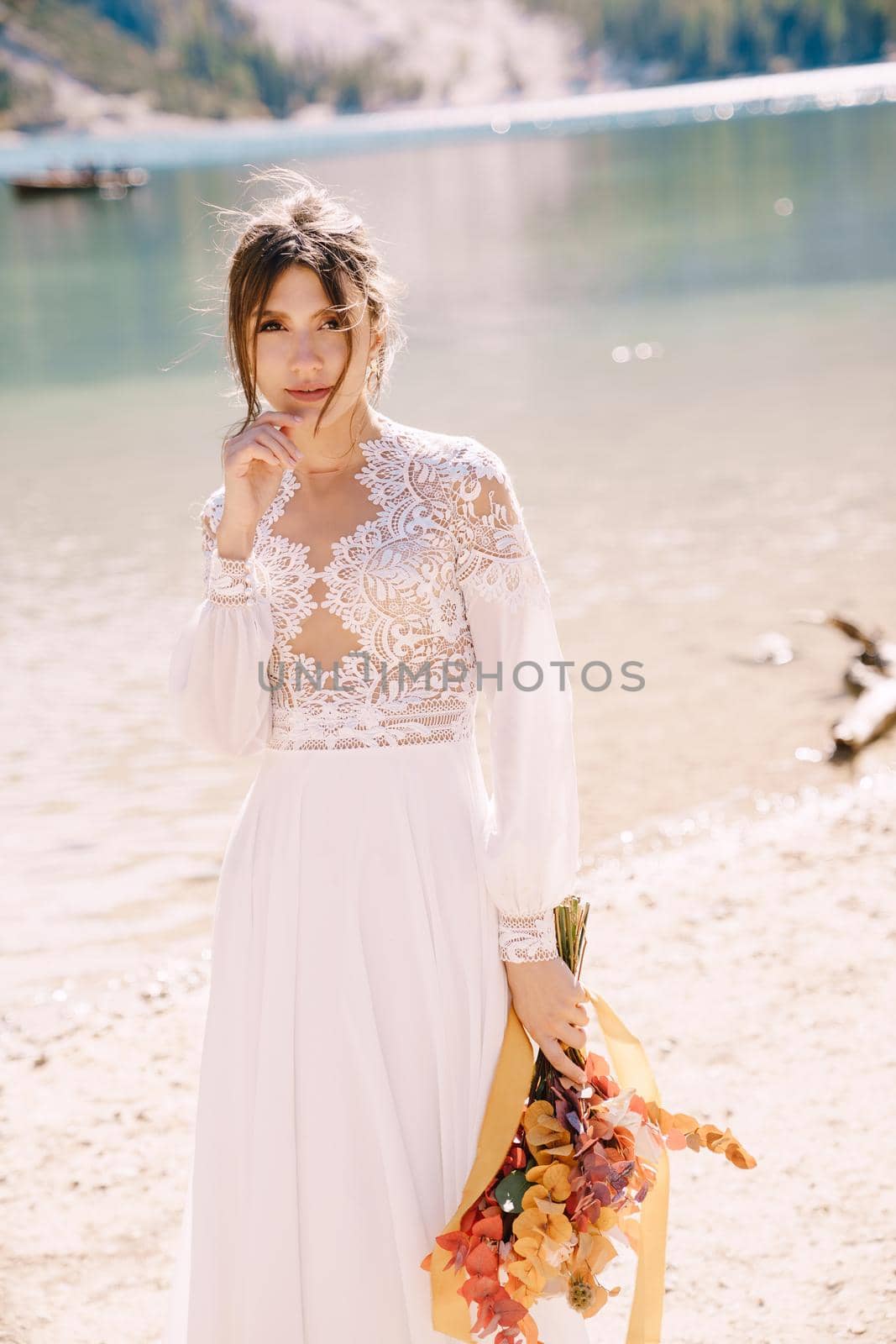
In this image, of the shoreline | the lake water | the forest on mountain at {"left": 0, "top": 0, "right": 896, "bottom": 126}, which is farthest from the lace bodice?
the forest on mountain at {"left": 0, "top": 0, "right": 896, "bottom": 126}

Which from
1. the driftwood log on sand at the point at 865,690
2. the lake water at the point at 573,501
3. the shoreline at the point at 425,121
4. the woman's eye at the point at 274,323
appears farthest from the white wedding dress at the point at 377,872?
the shoreline at the point at 425,121

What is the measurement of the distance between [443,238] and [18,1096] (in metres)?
35.5

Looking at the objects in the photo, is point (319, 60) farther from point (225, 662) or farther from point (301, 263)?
point (225, 662)

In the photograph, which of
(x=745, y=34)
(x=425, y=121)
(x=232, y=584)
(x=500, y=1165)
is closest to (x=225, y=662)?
(x=232, y=584)

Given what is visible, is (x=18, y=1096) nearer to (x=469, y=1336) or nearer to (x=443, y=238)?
(x=469, y=1336)

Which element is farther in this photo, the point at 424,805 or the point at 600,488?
the point at 600,488

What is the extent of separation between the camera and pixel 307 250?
7.48 ft

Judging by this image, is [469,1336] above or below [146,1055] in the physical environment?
above

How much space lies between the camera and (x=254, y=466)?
2314mm

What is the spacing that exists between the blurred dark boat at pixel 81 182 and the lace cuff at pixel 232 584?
6226 cm

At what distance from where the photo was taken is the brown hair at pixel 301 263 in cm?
229

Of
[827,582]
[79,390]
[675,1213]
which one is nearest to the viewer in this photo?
[675,1213]

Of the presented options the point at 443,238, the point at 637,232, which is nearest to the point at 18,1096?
the point at 637,232

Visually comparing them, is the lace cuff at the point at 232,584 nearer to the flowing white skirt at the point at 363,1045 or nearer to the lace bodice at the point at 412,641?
the lace bodice at the point at 412,641
